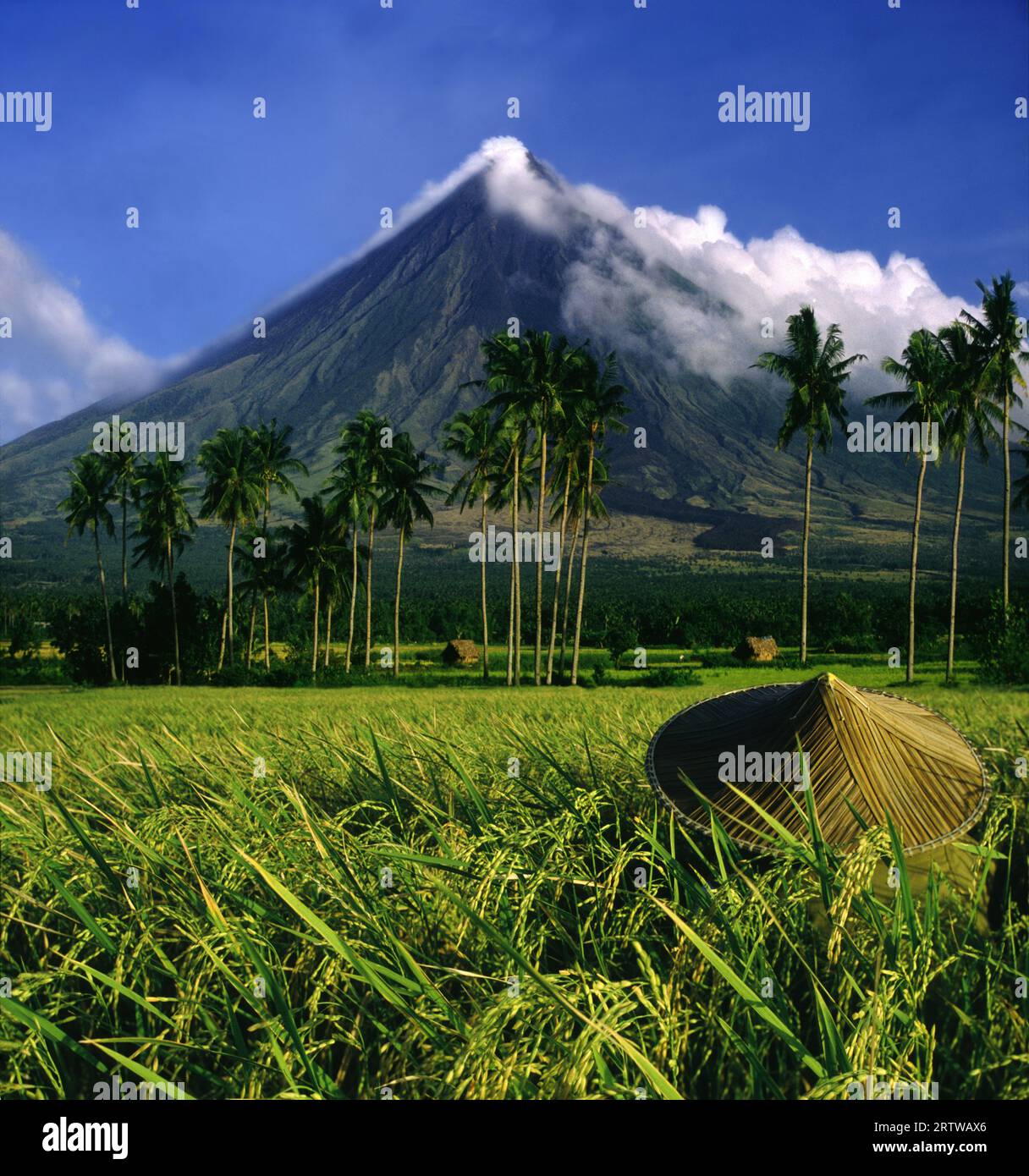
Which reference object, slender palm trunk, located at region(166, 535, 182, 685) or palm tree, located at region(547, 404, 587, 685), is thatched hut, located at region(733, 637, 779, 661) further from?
slender palm trunk, located at region(166, 535, 182, 685)

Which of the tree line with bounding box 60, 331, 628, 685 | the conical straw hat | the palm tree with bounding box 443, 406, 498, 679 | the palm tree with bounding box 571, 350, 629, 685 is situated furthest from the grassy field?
the palm tree with bounding box 443, 406, 498, 679

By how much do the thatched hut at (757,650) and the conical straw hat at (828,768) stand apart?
42.5 metres

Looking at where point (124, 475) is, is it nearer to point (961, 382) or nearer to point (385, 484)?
point (385, 484)

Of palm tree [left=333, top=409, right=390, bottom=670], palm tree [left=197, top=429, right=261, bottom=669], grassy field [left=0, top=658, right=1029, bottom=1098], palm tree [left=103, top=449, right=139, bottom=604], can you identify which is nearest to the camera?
grassy field [left=0, top=658, right=1029, bottom=1098]

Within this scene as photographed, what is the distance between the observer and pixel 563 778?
4.51 meters

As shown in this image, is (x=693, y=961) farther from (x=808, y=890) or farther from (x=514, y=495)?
(x=514, y=495)

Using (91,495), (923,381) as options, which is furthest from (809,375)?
(91,495)

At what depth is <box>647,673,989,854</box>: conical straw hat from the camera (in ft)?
10.9

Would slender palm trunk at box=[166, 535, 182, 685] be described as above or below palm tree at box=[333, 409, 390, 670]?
below

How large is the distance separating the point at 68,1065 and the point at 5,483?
214 metres

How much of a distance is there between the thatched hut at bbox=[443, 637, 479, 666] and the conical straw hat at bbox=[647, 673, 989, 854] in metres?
46.3

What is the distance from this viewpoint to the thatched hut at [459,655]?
165 feet

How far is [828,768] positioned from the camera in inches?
138

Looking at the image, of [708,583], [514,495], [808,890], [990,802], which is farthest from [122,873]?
[708,583]
